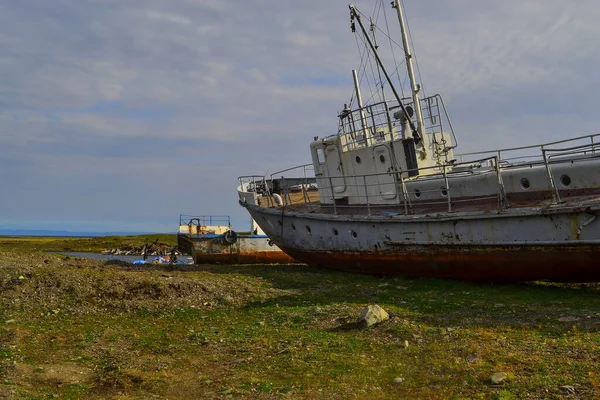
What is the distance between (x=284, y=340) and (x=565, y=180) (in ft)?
33.4

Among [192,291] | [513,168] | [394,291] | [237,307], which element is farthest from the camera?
[513,168]

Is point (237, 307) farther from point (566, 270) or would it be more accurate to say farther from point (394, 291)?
point (566, 270)

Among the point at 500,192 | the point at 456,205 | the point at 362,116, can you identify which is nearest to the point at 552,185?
the point at 500,192

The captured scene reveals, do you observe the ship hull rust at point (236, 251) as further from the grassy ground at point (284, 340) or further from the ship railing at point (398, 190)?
the grassy ground at point (284, 340)

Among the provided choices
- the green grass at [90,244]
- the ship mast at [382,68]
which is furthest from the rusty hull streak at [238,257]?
the green grass at [90,244]

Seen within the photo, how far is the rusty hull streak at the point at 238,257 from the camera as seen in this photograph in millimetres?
28797

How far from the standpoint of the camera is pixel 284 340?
1114 centimetres

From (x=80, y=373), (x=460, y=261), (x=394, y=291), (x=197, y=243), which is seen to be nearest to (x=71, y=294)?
(x=80, y=373)

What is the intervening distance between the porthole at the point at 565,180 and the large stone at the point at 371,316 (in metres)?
7.94

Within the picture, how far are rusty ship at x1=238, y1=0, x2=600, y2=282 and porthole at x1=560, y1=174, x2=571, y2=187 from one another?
3cm

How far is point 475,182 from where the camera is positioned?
19359 mm

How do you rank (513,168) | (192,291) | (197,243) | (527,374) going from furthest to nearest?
(197,243) < (513,168) < (192,291) < (527,374)

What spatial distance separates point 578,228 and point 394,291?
4908 mm

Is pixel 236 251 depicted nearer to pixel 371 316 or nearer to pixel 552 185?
pixel 552 185
